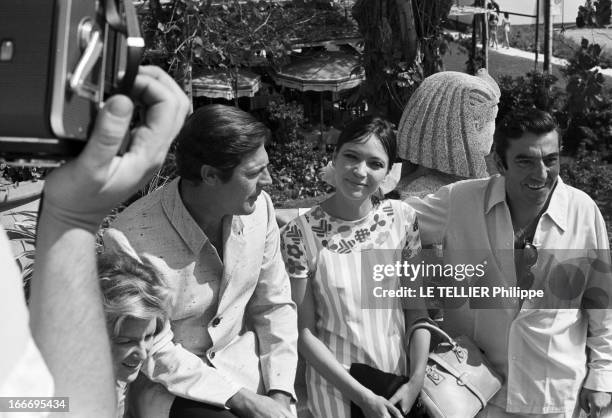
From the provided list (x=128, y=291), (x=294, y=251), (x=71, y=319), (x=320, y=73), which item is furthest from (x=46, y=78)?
(x=320, y=73)

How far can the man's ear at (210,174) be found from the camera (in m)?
2.62

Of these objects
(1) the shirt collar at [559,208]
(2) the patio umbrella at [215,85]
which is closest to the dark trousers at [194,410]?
(1) the shirt collar at [559,208]

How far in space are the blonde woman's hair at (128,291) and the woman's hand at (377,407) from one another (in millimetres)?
791

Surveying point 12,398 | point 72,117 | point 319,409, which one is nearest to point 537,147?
point 319,409

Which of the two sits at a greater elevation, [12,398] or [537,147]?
[12,398]

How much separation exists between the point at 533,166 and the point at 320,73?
12.7m

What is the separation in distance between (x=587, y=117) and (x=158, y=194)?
10.6 m

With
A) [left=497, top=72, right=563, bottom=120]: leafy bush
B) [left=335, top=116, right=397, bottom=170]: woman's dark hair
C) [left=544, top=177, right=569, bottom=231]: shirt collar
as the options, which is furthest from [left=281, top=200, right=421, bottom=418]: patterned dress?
[left=497, top=72, right=563, bottom=120]: leafy bush

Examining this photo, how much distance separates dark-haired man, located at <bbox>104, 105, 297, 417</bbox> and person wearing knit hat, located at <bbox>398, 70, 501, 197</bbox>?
0.91 meters

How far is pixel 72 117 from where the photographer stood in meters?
1.20

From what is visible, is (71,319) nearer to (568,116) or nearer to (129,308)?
(129,308)

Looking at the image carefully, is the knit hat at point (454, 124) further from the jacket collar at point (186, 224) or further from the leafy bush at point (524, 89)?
the leafy bush at point (524, 89)

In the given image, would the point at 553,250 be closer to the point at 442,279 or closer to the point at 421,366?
the point at 442,279

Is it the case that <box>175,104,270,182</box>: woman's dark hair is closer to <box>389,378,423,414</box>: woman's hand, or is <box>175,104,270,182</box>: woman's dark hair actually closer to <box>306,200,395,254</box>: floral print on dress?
<box>306,200,395,254</box>: floral print on dress
